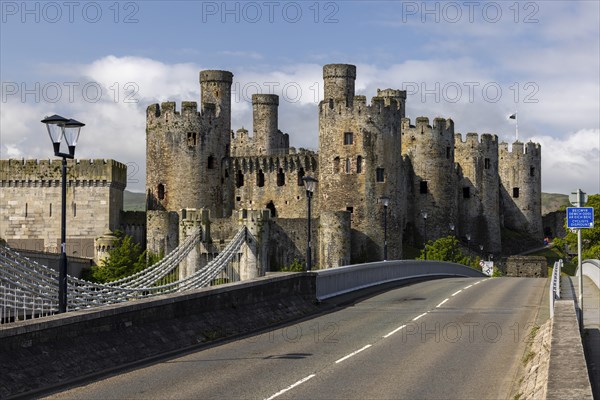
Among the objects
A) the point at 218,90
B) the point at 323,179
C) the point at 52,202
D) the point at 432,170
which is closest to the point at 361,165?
the point at 323,179

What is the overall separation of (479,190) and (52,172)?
38.7 meters

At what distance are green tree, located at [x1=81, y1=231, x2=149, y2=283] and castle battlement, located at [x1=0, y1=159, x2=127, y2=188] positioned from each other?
235 inches

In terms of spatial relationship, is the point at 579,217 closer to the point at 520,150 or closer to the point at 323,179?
the point at 323,179

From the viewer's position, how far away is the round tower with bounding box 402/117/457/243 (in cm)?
8231

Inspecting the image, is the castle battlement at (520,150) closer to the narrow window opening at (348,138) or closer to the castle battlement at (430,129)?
the castle battlement at (430,129)

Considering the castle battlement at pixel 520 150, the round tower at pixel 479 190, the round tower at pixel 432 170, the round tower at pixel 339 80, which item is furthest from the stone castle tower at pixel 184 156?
the castle battlement at pixel 520 150

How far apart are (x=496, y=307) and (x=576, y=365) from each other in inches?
617

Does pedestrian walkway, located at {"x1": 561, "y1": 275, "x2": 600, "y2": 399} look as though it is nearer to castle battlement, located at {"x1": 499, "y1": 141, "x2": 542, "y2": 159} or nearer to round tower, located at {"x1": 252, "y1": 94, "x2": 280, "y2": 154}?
round tower, located at {"x1": 252, "y1": 94, "x2": 280, "y2": 154}

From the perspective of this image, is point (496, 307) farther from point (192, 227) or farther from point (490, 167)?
point (490, 167)

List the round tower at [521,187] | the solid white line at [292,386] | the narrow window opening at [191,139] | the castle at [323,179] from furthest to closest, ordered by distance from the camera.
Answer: the round tower at [521,187] < the narrow window opening at [191,139] < the castle at [323,179] < the solid white line at [292,386]

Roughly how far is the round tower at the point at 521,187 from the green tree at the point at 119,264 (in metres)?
46.4

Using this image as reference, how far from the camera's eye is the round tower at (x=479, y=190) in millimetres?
90000

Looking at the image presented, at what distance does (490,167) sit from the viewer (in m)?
91.7

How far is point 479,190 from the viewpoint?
297 feet
